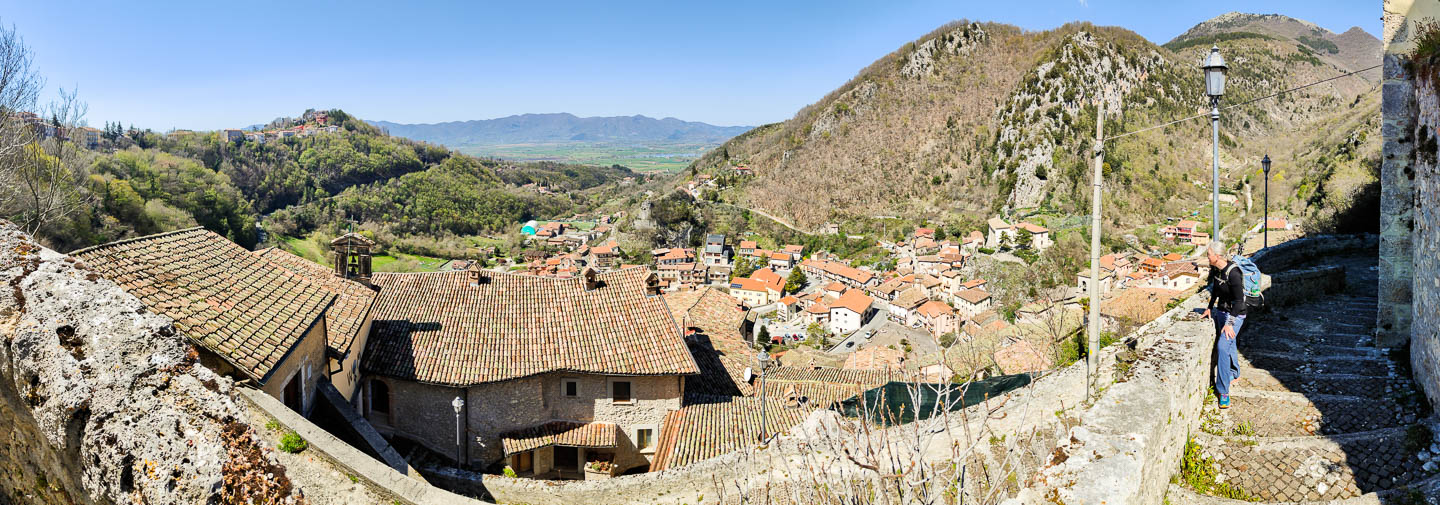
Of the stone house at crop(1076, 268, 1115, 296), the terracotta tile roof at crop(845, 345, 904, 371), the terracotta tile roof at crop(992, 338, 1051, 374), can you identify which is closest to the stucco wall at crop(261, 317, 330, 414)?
the terracotta tile roof at crop(992, 338, 1051, 374)

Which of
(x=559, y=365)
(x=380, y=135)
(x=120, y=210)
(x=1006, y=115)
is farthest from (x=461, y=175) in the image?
(x=559, y=365)

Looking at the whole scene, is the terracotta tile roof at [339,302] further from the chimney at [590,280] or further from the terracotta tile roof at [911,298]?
the terracotta tile roof at [911,298]

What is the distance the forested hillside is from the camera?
4958 cm

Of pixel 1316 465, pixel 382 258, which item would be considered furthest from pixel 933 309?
pixel 382 258

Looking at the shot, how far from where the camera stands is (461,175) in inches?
5133

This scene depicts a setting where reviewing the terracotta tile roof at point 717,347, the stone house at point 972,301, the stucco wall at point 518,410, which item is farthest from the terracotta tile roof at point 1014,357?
the stone house at point 972,301

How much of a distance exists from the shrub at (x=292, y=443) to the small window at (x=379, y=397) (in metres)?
7.53

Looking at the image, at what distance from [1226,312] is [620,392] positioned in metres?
10.4

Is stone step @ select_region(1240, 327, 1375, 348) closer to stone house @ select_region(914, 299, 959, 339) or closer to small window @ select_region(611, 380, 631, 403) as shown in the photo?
small window @ select_region(611, 380, 631, 403)

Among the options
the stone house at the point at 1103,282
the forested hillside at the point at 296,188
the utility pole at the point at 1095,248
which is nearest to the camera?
the utility pole at the point at 1095,248

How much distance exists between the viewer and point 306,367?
8633 millimetres

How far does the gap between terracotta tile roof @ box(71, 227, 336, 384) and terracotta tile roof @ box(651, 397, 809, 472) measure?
5.81 m

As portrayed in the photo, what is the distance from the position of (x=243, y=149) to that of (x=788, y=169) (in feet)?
258

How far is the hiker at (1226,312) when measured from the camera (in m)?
5.77
